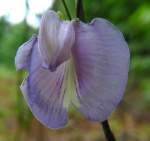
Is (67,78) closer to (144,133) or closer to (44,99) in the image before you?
(44,99)

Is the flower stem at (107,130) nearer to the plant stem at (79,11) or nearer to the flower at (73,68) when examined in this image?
the flower at (73,68)

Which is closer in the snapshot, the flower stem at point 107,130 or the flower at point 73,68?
the flower at point 73,68

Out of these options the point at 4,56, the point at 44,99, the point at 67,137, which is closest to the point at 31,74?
the point at 44,99

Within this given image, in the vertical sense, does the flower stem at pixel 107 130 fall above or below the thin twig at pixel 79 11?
below

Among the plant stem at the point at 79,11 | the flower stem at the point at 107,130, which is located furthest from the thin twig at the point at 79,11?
the flower stem at the point at 107,130

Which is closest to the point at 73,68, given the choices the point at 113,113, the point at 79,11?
the point at 79,11

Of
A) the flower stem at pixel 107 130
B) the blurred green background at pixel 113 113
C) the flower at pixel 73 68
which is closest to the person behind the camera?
the flower at pixel 73 68

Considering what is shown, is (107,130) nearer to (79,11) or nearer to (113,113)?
(79,11)

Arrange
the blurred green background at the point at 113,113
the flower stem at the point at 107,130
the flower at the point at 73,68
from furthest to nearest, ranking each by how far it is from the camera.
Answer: the blurred green background at the point at 113,113, the flower stem at the point at 107,130, the flower at the point at 73,68
